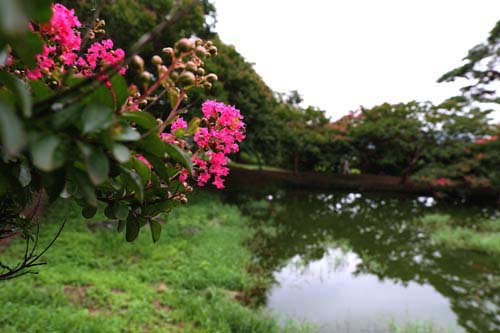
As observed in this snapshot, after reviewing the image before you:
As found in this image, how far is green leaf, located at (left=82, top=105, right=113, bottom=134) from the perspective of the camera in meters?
0.43

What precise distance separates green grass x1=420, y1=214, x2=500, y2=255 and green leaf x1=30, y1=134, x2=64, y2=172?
6.26 m

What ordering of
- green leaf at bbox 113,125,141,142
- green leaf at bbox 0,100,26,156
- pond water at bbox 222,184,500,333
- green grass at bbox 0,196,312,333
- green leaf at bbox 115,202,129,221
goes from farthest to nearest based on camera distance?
pond water at bbox 222,184,500,333, green grass at bbox 0,196,312,333, green leaf at bbox 115,202,129,221, green leaf at bbox 113,125,141,142, green leaf at bbox 0,100,26,156

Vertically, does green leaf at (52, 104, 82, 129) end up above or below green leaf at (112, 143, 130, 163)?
above

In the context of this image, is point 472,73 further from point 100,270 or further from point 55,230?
point 55,230

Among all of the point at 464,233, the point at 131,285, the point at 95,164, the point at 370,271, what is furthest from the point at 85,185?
the point at 464,233

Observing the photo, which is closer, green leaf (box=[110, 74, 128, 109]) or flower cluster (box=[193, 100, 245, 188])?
green leaf (box=[110, 74, 128, 109])

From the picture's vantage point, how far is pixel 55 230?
4.48 metres

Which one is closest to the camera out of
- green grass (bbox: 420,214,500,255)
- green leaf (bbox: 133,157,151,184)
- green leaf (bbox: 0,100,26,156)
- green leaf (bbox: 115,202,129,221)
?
green leaf (bbox: 0,100,26,156)

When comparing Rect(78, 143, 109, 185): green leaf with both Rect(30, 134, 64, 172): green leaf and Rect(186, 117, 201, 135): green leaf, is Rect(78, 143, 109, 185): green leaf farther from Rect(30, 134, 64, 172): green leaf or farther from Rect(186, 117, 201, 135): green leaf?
Rect(186, 117, 201, 135): green leaf

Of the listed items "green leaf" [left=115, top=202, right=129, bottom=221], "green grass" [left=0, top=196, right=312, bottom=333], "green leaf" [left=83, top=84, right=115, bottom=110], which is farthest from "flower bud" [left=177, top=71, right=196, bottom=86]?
"green grass" [left=0, top=196, right=312, bottom=333]

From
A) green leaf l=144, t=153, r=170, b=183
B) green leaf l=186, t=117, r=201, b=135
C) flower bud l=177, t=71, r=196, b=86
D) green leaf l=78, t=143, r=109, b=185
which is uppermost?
flower bud l=177, t=71, r=196, b=86

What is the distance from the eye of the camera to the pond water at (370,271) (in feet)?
12.3

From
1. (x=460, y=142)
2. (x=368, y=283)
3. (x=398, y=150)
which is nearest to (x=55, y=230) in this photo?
(x=368, y=283)

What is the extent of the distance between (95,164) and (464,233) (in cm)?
675
